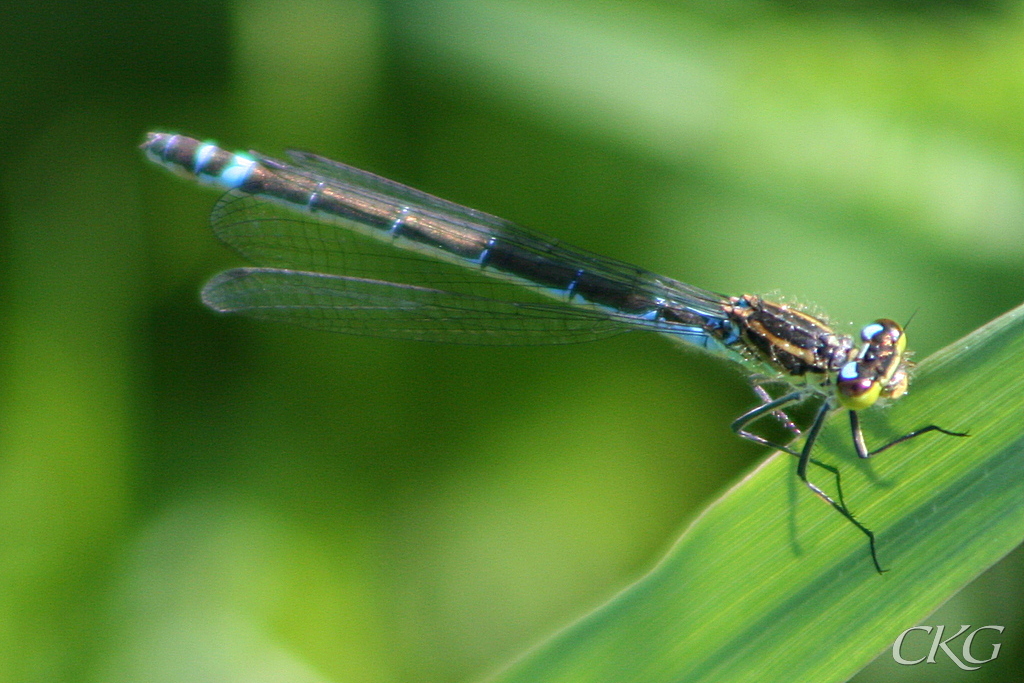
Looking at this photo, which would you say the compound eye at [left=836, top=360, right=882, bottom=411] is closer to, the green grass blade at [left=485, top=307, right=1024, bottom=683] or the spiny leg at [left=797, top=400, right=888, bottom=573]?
the spiny leg at [left=797, top=400, right=888, bottom=573]

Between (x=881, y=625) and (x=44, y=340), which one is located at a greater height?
(x=881, y=625)

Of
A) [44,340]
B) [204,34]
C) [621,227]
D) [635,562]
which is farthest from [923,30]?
[44,340]

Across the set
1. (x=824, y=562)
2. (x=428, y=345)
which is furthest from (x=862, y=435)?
(x=428, y=345)

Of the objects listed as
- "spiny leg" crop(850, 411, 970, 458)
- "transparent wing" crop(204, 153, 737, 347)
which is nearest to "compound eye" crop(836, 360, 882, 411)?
"spiny leg" crop(850, 411, 970, 458)

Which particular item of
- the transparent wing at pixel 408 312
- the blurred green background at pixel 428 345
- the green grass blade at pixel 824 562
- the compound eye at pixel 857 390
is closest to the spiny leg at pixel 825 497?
the green grass blade at pixel 824 562

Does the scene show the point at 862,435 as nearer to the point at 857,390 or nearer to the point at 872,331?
the point at 857,390

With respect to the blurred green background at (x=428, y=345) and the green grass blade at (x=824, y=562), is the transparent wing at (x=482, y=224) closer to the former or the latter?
the blurred green background at (x=428, y=345)

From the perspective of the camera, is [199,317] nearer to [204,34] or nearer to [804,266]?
[204,34]

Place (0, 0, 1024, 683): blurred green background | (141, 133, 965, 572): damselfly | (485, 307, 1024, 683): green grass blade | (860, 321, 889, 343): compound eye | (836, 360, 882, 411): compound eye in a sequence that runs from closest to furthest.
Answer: (485, 307, 1024, 683): green grass blade → (836, 360, 882, 411): compound eye → (860, 321, 889, 343): compound eye → (141, 133, 965, 572): damselfly → (0, 0, 1024, 683): blurred green background
